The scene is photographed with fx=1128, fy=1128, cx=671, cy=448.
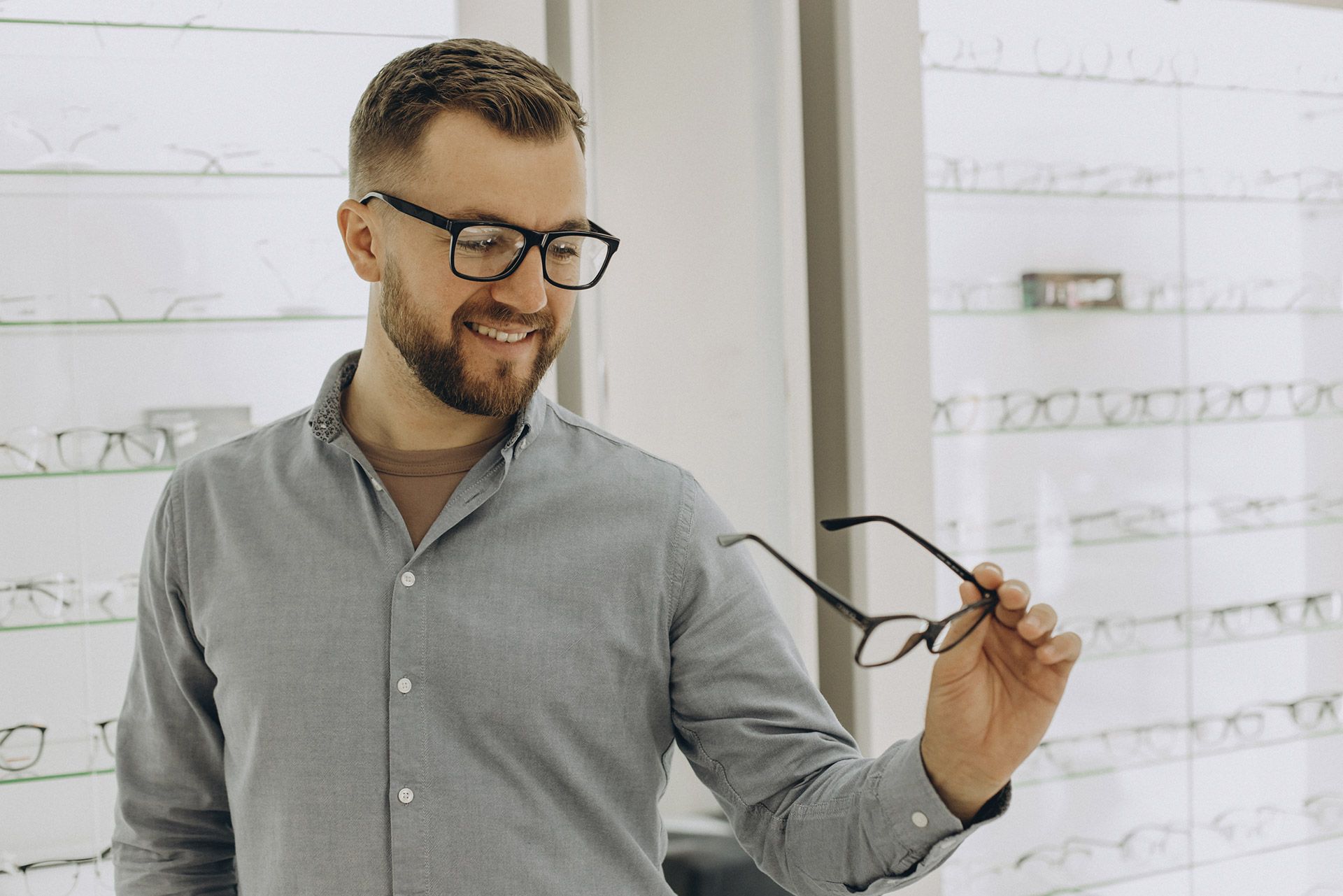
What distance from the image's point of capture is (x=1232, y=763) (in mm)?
2836

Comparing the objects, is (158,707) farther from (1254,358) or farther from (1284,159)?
(1284,159)

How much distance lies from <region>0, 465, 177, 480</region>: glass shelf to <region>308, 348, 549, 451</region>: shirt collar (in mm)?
668

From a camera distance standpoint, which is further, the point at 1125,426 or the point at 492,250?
the point at 1125,426

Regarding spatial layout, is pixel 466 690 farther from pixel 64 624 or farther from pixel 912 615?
pixel 64 624

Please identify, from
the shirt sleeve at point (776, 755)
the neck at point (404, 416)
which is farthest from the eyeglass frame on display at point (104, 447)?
the shirt sleeve at point (776, 755)

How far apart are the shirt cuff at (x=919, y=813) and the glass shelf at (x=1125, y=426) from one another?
1.48m

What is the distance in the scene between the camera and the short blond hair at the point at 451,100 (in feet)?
3.97

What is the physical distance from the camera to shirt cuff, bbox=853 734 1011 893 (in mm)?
1018

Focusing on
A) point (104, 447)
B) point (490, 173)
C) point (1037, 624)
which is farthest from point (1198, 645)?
point (104, 447)

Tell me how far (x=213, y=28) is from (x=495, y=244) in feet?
3.35

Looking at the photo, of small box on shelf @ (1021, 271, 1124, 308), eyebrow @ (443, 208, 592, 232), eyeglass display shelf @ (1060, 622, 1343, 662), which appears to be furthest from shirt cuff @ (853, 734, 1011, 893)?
small box on shelf @ (1021, 271, 1124, 308)

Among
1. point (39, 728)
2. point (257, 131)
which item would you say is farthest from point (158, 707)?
point (257, 131)

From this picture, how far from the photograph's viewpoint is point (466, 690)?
120 cm

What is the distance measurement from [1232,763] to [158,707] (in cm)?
257
